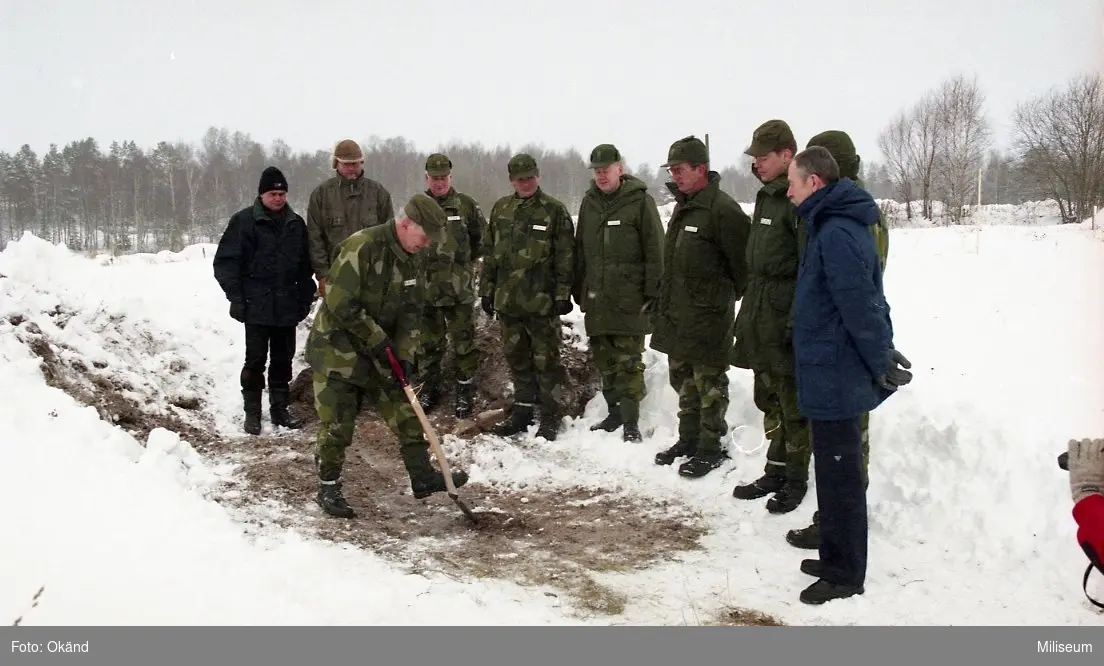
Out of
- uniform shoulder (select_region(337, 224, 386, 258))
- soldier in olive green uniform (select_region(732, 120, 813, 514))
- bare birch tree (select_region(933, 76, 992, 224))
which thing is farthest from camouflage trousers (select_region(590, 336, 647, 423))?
bare birch tree (select_region(933, 76, 992, 224))

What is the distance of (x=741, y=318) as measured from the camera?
4.91m

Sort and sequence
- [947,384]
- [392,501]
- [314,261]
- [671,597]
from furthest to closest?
[314,261], [947,384], [392,501], [671,597]

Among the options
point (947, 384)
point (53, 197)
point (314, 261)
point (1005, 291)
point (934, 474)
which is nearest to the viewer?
point (934, 474)

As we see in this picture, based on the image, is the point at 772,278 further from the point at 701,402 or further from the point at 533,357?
the point at 533,357

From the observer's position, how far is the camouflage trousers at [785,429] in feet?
15.5

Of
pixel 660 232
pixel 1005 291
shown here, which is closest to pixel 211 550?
pixel 660 232

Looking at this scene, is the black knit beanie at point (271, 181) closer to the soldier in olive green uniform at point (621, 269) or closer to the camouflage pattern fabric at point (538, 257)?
the camouflage pattern fabric at point (538, 257)

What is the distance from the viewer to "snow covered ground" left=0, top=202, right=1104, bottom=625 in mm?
3525

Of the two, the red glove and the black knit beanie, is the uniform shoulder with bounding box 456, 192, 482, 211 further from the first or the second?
the red glove

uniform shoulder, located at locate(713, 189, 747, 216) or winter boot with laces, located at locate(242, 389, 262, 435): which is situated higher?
uniform shoulder, located at locate(713, 189, 747, 216)

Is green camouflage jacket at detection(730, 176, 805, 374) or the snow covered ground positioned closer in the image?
the snow covered ground

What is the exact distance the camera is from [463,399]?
7203mm

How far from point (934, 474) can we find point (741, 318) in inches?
63.2

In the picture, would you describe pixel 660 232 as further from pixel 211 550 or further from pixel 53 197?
pixel 53 197
